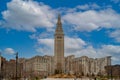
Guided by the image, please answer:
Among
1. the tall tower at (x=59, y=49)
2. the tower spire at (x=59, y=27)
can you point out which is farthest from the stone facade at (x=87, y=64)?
the tall tower at (x=59, y=49)

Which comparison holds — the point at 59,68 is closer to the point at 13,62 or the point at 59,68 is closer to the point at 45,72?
the point at 13,62

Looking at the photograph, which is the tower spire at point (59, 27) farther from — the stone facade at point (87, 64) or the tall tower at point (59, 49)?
the stone facade at point (87, 64)

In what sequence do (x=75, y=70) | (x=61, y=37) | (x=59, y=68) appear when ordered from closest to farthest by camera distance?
(x=59, y=68) < (x=61, y=37) < (x=75, y=70)

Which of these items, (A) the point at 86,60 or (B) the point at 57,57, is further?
(A) the point at 86,60

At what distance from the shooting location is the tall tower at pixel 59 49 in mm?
153000

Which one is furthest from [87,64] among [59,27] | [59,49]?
[59,49]

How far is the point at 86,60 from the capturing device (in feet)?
646

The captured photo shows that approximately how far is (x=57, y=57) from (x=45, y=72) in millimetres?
48542

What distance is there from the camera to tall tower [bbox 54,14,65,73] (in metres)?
153

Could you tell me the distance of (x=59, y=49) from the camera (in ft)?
511

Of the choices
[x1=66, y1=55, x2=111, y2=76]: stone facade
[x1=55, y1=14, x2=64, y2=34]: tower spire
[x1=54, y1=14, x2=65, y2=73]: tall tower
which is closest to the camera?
[x1=54, y1=14, x2=65, y2=73]: tall tower

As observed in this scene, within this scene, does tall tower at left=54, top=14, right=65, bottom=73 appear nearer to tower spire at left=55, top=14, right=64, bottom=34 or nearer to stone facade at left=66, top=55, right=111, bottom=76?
tower spire at left=55, top=14, right=64, bottom=34

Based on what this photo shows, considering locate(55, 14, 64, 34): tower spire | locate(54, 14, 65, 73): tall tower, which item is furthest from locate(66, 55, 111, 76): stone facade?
locate(54, 14, 65, 73): tall tower

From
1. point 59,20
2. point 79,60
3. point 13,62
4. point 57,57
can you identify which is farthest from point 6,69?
point 79,60
